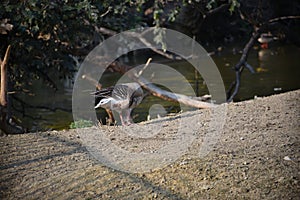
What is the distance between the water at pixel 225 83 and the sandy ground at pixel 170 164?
3759 millimetres

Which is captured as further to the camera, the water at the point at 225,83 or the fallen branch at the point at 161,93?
the water at the point at 225,83

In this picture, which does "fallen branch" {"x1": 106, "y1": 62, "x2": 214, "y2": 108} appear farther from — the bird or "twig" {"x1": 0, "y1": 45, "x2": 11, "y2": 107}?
the bird

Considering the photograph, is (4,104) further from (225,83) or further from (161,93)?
(225,83)

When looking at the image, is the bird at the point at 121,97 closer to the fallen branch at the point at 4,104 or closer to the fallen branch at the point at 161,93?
the fallen branch at the point at 4,104

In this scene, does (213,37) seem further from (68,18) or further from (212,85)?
(68,18)

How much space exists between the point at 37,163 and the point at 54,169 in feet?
0.79

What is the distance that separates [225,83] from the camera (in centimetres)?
1234

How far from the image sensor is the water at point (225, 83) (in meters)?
10.1

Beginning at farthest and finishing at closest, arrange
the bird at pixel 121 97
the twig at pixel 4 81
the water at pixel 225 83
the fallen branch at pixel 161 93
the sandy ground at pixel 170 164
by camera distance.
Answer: the water at pixel 225 83 < the fallen branch at pixel 161 93 < the twig at pixel 4 81 < the bird at pixel 121 97 < the sandy ground at pixel 170 164

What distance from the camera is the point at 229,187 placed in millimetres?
3594

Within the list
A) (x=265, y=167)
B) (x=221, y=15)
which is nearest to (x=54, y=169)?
(x=265, y=167)

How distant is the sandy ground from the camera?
3.62 meters

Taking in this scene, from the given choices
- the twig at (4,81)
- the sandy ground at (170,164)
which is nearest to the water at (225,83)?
the twig at (4,81)

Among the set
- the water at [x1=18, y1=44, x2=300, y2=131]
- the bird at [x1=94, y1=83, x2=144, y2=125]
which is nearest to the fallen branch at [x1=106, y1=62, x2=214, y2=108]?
the water at [x1=18, y1=44, x2=300, y2=131]
